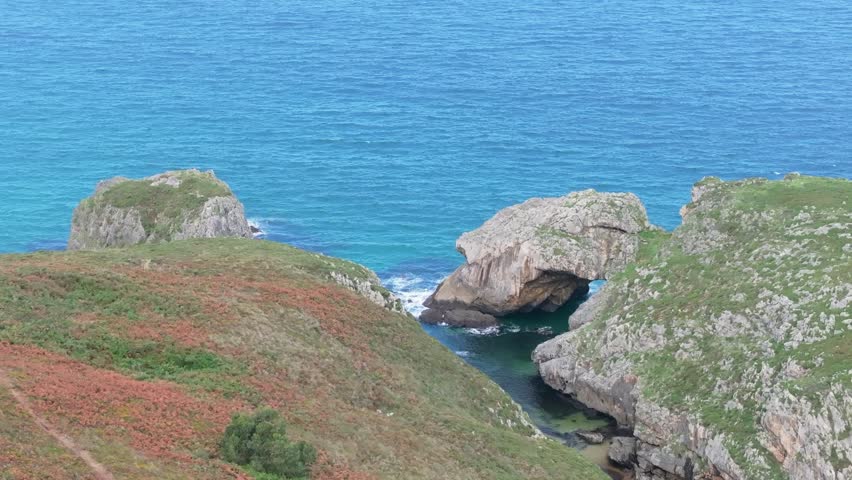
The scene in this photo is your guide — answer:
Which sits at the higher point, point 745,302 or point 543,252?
point 543,252

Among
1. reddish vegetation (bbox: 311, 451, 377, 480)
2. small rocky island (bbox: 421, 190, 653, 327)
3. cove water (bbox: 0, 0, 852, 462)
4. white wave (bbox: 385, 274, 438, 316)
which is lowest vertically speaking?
reddish vegetation (bbox: 311, 451, 377, 480)

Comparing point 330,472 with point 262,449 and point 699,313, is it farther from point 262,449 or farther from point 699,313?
point 699,313

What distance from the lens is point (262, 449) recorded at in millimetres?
56969

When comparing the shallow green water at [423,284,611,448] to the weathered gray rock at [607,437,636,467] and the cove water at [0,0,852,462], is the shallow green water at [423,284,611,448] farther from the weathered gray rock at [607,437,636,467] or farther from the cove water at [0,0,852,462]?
the weathered gray rock at [607,437,636,467]

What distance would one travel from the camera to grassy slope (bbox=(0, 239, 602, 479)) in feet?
186

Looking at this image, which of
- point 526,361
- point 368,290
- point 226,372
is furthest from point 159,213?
point 226,372

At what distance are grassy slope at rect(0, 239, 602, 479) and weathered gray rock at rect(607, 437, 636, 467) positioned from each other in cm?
1084

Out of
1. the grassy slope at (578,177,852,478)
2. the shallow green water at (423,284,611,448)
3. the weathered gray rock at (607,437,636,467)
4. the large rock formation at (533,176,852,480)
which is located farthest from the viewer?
the shallow green water at (423,284,611,448)

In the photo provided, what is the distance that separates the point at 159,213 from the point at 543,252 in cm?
3768

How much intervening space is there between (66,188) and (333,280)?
77.0m

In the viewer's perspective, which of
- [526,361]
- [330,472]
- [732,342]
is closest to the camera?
[330,472]

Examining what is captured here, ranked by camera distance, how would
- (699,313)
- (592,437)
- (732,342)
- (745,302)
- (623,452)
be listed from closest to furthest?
(623,452) → (732,342) → (592,437) → (745,302) → (699,313)

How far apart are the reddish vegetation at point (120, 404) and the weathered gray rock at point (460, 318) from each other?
5638 cm

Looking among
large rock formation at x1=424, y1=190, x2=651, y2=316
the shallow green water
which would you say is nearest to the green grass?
large rock formation at x1=424, y1=190, x2=651, y2=316
